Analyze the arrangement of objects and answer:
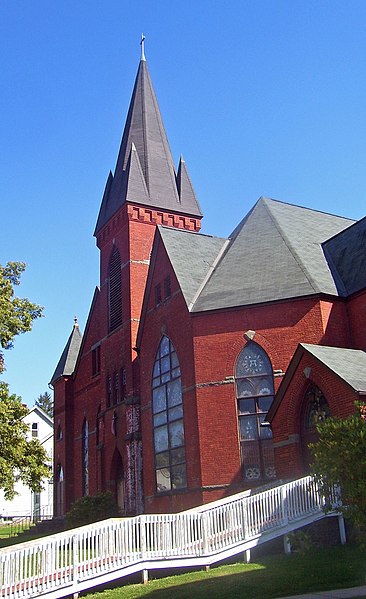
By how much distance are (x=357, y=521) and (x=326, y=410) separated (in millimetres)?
7987

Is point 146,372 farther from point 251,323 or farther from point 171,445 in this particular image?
point 251,323

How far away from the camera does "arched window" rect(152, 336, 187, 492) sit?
2488cm

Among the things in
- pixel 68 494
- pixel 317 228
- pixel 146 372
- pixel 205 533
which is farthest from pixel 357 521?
pixel 68 494

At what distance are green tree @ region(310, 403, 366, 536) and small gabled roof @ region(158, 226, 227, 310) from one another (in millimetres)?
13718

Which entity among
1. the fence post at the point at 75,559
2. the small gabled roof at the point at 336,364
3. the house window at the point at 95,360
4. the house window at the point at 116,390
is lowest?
the fence post at the point at 75,559

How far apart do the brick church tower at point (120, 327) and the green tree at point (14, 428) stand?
9268 millimetres

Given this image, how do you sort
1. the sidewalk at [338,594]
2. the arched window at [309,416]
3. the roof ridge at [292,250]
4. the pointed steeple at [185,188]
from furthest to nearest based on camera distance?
1. the pointed steeple at [185,188]
2. the roof ridge at [292,250]
3. the arched window at [309,416]
4. the sidewalk at [338,594]

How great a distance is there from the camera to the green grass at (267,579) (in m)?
12.1

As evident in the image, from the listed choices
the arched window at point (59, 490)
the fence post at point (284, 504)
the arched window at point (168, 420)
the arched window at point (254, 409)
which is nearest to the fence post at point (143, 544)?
the fence post at point (284, 504)

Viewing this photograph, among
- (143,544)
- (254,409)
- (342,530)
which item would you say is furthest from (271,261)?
(143,544)

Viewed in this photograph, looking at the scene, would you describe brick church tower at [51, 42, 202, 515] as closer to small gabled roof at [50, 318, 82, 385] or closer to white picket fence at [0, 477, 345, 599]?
small gabled roof at [50, 318, 82, 385]

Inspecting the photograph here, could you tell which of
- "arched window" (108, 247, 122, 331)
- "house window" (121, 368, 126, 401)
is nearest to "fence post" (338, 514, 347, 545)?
"house window" (121, 368, 126, 401)

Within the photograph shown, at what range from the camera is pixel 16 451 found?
64.6 feet

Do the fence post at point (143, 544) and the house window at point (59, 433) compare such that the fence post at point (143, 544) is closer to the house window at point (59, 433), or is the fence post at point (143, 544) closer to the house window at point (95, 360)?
the house window at point (95, 360)
